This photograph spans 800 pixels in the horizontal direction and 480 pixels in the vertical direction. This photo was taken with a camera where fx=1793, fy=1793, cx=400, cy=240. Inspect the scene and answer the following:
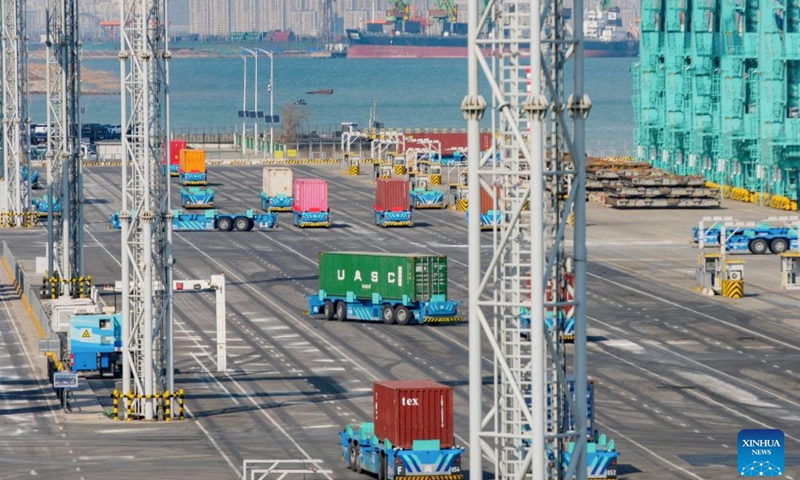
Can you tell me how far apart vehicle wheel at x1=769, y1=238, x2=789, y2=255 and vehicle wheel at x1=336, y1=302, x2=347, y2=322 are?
39360 mm

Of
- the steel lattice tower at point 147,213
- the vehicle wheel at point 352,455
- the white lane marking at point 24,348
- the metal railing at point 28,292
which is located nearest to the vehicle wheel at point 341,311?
the metal railing at point 28,292

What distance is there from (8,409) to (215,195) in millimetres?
91925

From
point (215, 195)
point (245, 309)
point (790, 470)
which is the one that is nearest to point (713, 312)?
point (245, 309)

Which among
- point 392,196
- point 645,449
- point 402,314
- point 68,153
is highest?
point 68,153

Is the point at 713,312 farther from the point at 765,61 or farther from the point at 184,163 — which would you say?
the point at 184,163

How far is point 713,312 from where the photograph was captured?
3738 inches

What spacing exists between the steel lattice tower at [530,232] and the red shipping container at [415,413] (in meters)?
20.6

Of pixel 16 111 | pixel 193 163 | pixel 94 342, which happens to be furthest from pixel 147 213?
pixel 193 163

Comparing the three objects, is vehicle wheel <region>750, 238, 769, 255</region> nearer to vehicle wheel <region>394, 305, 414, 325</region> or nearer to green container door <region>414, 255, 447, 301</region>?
green container door <region>414, 255, 447, 301</region>

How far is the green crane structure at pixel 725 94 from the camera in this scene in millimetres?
146375

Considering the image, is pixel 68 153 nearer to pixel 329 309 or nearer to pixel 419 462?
pixel 329 309

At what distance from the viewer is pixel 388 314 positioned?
298 ft

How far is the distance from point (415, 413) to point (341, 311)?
38.0 metres

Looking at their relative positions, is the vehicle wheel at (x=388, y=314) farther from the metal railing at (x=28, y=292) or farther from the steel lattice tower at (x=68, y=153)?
the steel lattice tower at (x=68, y=153)
